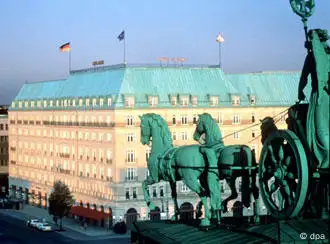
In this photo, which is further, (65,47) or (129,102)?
(65,47)

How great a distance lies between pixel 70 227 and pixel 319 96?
83.1m

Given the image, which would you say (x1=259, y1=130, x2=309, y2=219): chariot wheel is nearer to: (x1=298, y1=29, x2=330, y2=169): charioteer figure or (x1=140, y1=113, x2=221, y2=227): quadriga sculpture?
(x1=298, y1=29, x2=330, y2=169): charioteer figure

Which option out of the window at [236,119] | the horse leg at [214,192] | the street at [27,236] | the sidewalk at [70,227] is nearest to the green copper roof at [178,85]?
the window at [236,119]

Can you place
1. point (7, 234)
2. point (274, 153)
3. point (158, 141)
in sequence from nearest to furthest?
point (274, 153)
point (158, 141)
point (7, 234)

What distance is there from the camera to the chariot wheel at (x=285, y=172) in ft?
137

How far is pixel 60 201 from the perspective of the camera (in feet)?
403

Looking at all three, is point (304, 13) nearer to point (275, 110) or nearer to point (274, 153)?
point (274, 153)

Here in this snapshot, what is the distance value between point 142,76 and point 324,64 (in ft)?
269

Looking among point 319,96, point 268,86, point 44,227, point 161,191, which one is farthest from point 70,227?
point 319,96

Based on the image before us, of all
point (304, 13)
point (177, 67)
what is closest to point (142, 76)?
point (177, 67)

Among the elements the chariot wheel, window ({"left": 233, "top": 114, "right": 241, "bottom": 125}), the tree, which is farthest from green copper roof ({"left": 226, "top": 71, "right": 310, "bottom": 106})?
the chariot wheel

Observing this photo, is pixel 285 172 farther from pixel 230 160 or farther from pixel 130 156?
pixel 130 156

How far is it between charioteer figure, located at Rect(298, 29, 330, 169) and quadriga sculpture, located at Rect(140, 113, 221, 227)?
11015 millimetres

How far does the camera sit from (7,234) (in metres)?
113
